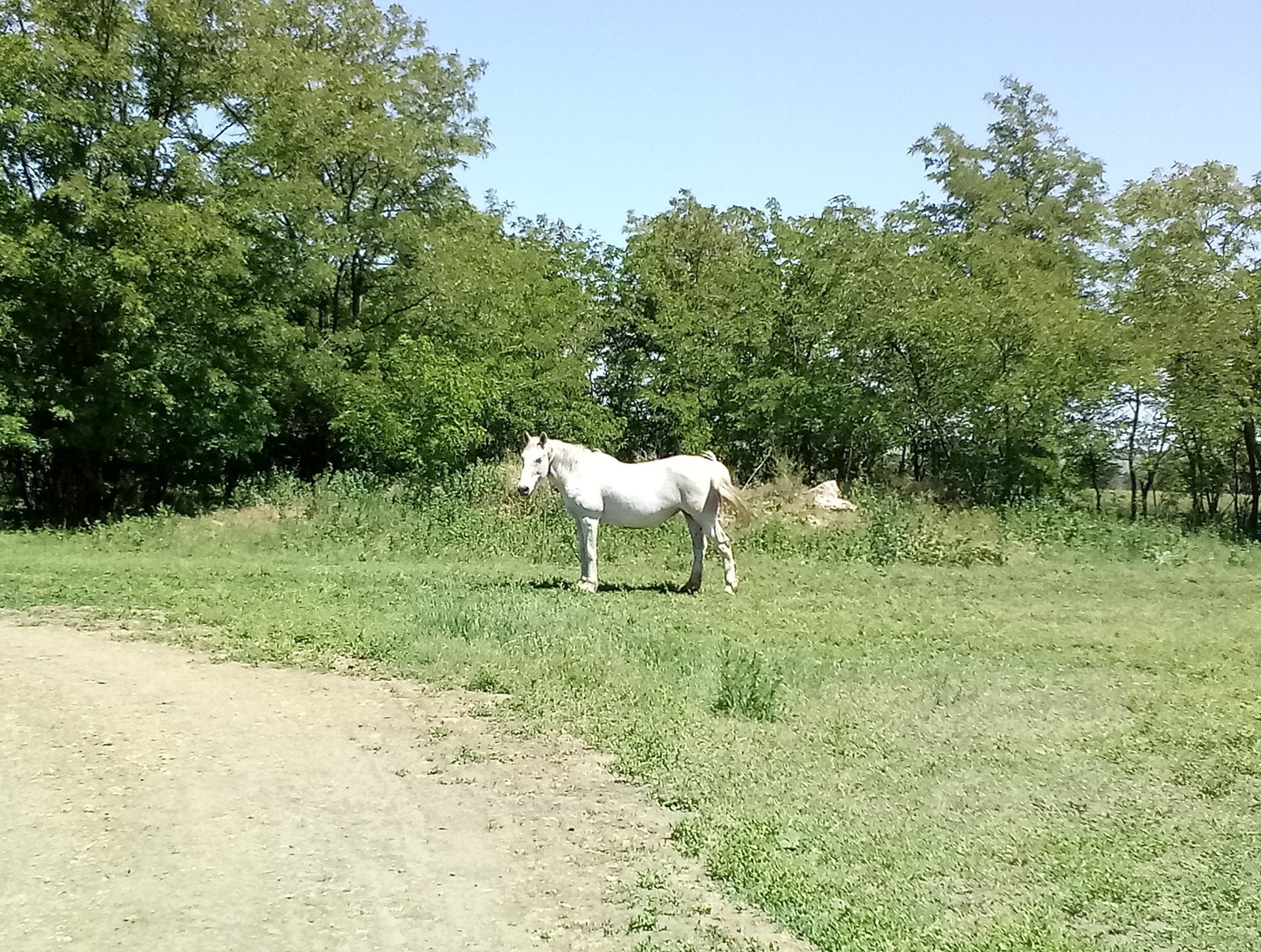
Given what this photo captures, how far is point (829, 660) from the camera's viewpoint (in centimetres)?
965

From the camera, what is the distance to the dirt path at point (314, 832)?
14.6 feet

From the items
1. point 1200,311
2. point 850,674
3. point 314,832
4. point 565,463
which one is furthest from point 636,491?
point 1200,311

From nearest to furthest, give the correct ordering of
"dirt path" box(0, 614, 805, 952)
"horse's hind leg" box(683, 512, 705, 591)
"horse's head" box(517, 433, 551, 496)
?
"dirt path" box(0, 614, 805, 952) → "horse's head" box(517, 433, 551, 496) → "horse's hind leg" box(683, 512, 705, 591)

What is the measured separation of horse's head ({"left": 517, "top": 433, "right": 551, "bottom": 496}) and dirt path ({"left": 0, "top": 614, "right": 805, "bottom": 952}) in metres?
5.60

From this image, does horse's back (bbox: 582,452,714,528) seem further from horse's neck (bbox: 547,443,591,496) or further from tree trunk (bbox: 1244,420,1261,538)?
tree trunk (bbox: 1244,420,1261,538)

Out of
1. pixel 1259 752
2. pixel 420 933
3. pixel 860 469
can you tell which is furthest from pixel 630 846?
pixel 860 469

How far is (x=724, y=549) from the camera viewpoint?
14031 millimetres

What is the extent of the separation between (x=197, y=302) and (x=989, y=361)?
15294mm

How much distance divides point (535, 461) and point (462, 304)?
1023 centimetres

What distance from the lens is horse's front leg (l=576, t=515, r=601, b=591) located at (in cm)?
1379

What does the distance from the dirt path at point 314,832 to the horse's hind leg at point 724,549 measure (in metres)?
6.09

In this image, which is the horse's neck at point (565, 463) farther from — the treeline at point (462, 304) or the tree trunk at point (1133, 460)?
the tree trunk at point (1133, 460)

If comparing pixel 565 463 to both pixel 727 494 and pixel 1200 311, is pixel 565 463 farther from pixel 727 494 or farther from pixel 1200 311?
pixel 1200 311

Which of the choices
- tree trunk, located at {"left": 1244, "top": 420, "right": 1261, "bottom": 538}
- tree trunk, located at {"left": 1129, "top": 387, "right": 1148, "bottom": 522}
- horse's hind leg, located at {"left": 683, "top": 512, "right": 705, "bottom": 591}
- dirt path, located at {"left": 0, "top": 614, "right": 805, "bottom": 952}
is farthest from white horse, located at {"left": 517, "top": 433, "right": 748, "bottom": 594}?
tree trunk, located at {"left": 1244, "top": 420, "right": 1261, "bottom": 538}
